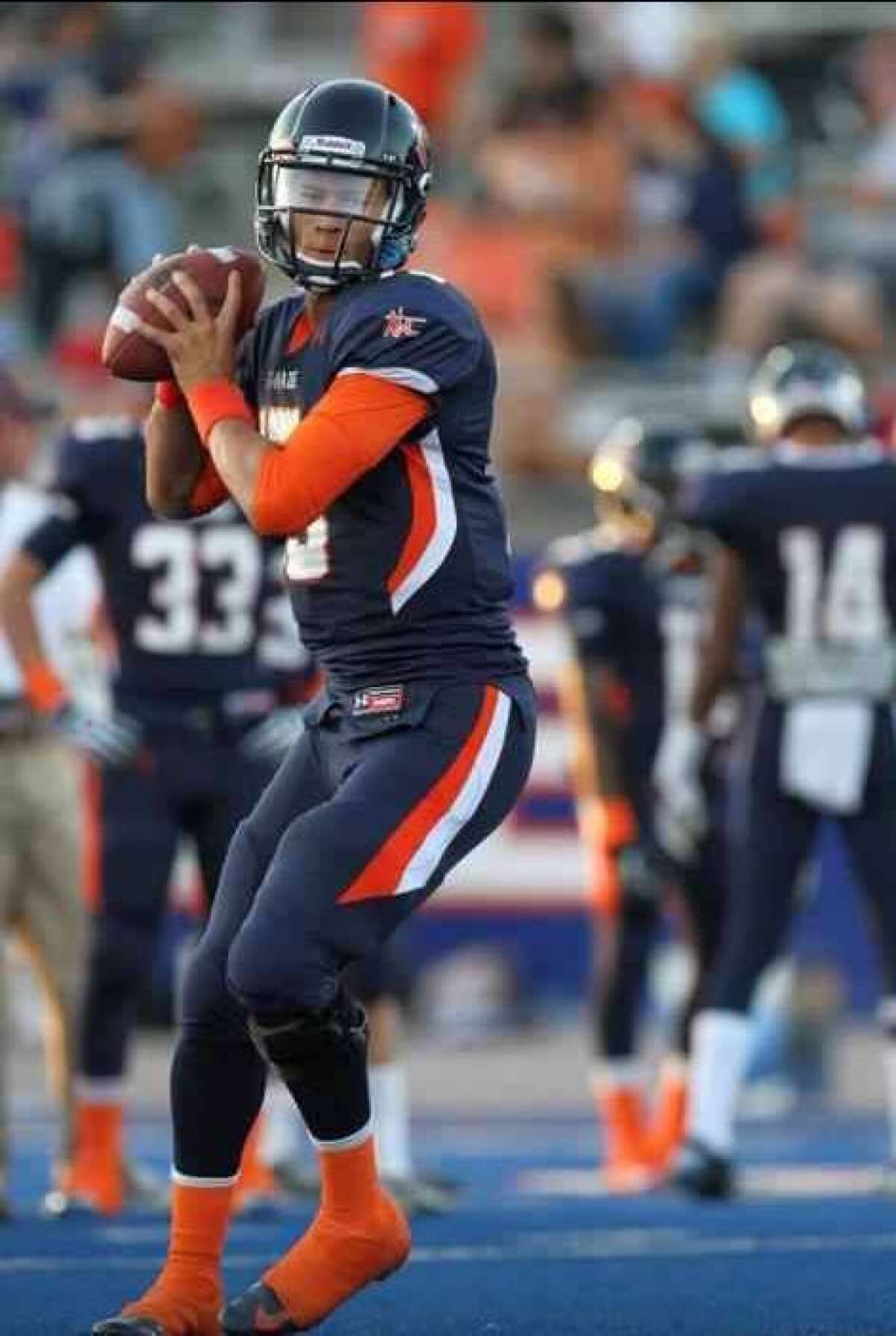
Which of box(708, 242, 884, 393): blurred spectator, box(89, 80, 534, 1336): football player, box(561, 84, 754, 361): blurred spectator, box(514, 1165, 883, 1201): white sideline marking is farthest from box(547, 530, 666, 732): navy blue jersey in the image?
box(561, 84, 754, 361): blurred spectator

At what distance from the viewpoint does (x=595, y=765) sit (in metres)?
8.75

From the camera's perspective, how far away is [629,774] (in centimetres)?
872

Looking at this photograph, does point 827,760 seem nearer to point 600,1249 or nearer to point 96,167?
point 600,1249

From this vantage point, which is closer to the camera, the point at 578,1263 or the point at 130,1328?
the point at 130,1328

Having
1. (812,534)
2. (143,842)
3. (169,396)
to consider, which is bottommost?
(143,842)

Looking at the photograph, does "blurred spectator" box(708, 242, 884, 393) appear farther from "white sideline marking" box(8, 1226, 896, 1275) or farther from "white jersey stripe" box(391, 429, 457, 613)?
"white jersey stripe" box(391, 429, 457, 613)

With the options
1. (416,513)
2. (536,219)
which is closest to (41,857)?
(416,513)

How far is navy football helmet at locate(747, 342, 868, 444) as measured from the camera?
7.83 m

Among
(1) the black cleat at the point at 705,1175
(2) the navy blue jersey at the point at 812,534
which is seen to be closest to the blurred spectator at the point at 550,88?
(2) the navy blue jersey at the point at 812,534

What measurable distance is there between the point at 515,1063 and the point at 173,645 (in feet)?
14.1

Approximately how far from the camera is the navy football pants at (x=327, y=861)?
4.71 m

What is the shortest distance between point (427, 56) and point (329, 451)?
31.1 feet

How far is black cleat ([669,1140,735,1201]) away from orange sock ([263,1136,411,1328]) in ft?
9.32

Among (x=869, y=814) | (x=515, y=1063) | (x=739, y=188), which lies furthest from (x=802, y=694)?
(x=739, y=188)
